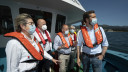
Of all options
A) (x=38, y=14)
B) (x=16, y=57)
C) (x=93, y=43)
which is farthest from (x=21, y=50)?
(x=38, y=14)

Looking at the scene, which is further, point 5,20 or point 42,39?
point 5,20

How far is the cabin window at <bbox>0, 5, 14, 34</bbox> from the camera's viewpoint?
9.53ft

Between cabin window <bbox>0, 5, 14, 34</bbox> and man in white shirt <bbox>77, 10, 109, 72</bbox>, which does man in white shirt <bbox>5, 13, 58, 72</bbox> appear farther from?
cabin window <bbox>0, 5, 14, 34</bbox>

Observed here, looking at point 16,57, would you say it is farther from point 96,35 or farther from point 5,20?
point 5,20

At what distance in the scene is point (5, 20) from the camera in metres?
2.97

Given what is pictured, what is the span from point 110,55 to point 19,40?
139 inches

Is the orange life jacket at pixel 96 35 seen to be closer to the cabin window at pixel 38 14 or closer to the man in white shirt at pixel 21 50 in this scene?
the man in white shirt at pixel 21 50

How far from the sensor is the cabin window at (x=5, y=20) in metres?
2.90

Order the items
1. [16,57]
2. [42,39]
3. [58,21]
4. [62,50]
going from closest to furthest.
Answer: [16,57] → [42,39] → [62,50] → [58,21]

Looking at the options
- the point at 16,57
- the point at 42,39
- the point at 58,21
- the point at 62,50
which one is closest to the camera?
the point at 16,57

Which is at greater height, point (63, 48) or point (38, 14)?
point (38, 14)

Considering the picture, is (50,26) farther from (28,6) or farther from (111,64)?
(111,64)

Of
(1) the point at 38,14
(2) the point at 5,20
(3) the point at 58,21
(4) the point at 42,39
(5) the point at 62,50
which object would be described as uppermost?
(1) the point at 38,14

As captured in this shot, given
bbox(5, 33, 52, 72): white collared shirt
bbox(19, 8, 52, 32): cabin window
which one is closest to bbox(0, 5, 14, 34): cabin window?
bbox(19, 8, 52, 32): cabin window
